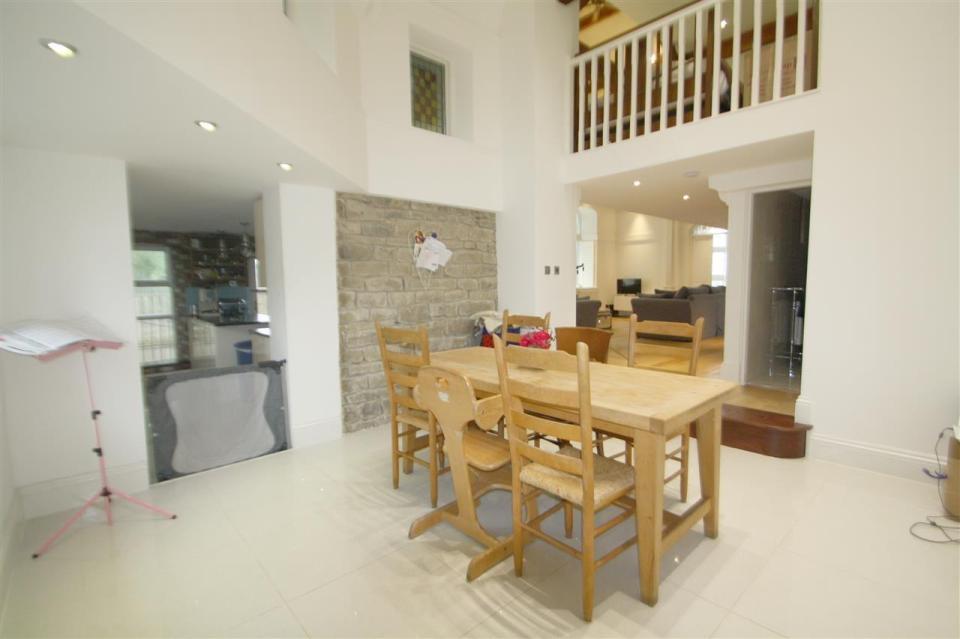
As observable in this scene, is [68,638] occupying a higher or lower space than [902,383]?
lower

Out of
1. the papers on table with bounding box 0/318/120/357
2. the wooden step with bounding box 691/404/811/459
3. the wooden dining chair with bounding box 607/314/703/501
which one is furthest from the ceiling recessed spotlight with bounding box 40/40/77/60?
the wooden step with bounding box 691/404/811/459

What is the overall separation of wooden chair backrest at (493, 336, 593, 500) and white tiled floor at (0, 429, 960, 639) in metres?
0.59

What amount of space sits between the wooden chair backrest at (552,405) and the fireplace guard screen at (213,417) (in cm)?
240

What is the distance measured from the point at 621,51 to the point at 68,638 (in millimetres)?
5440

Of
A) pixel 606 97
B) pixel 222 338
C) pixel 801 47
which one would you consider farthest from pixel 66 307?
pixel 801 47

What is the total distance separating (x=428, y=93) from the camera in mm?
4445

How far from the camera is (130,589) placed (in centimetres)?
185

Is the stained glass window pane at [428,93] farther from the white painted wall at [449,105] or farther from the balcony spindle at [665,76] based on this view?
the balcony spindle at [665,76]

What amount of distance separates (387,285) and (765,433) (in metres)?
3.24

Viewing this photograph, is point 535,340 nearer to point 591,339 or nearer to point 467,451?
point 591,339

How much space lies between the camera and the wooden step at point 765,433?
3.04 m

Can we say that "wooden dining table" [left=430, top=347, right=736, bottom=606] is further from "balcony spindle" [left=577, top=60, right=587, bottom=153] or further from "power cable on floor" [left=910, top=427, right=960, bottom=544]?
"balcony spindle" [left=577, top=60, right=587, bottom=153]

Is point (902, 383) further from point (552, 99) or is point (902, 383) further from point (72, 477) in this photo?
point (72, 477)

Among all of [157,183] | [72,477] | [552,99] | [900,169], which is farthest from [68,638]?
[552,99]
